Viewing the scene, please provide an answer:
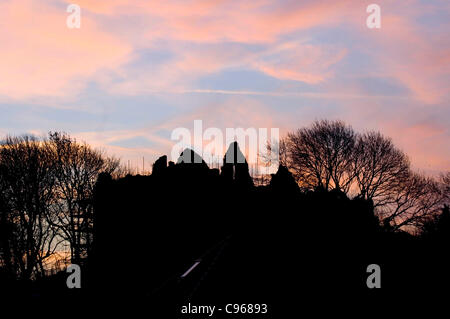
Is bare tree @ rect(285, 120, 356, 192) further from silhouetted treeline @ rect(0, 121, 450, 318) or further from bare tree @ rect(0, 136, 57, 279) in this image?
bare tree @ rect(0, 136, 57, 279)

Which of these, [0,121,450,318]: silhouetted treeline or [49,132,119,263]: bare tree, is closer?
[0,121,450,318]: silhouetted treeline

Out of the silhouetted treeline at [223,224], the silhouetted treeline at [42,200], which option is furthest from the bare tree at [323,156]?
the silhouetted treeline at [42,200]

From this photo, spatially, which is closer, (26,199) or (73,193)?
(26,199)

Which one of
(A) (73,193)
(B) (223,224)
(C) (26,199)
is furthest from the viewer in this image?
(A) (73,193)

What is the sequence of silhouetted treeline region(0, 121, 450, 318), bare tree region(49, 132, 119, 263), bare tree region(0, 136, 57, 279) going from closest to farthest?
silhouetted treeline region(0, 121, 450, 318) < bare tree region(0, 136, 57, 279) < bare tree region(49, 132, 119, 263)

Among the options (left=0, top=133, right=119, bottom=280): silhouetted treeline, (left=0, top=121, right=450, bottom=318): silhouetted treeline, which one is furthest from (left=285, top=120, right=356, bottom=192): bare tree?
(left=0, top=133, right=119, bottom=280): silhouetted treeline

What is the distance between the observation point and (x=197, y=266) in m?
15.6

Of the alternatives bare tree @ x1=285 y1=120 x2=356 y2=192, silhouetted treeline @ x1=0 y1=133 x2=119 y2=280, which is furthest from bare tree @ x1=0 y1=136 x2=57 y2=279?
bare tree @ x1=285 y1=120 x2=356 y2=192

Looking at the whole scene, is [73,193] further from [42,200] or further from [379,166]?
[379,166]

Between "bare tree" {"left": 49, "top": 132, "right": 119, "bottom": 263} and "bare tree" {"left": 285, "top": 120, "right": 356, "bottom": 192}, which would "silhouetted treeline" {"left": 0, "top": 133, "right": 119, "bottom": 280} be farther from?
"bare tree" {"left": 285, "top": 120, "right": 356, "bottom": 192}

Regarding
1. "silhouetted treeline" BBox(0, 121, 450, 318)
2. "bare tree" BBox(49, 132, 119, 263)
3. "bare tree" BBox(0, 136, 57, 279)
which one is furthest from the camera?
"bare tree" BBox(49, 132, 119, 263)

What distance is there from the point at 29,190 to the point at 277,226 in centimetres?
3293

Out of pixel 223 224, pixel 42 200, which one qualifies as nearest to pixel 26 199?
pixel 42 200
